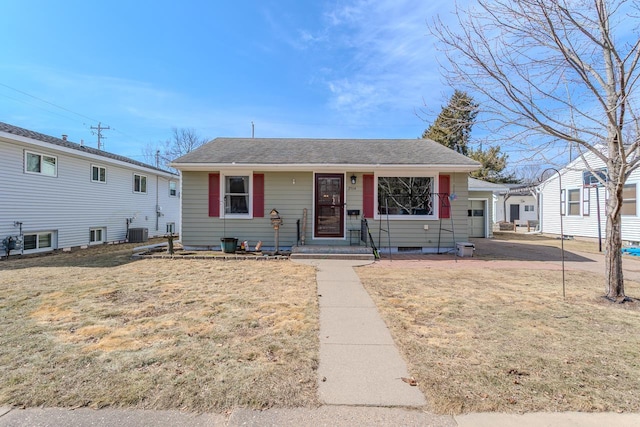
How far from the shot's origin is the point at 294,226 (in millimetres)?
9805

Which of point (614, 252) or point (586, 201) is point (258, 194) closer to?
point (614, 252)

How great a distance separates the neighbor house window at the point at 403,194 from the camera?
987 cm

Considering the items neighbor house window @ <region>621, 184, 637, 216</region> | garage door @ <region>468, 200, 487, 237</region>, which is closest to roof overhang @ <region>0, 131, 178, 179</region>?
garage door @ <region>468, 200, 487, 237</region>

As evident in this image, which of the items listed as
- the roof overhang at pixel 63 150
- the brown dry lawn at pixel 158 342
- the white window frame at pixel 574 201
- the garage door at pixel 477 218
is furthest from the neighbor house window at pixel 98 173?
the white window frame at pixel 574 201

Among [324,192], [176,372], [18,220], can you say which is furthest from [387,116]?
[18,220]

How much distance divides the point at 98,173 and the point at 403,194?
12.6m

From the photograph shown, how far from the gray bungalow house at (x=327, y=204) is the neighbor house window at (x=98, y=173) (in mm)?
5883

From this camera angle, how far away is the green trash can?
29.9 feet

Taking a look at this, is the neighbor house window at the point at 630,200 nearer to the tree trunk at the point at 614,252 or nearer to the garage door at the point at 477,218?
the garage door at the point at 477,218

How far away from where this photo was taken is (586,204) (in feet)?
48.1

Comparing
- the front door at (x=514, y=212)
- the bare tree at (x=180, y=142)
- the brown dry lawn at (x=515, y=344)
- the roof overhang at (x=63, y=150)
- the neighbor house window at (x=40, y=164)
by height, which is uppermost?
the bare tree at (x=180, y=142)

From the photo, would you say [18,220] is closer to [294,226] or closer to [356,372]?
[294,226]

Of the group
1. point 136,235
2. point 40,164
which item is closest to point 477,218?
point 136,235

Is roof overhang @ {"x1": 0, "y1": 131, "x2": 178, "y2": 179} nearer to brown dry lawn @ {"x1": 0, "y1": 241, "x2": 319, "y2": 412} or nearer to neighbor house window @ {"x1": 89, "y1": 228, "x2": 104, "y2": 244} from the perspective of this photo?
neighbor house window @ {"x1": 89, "y1": 228, "x2": 104, "y2": 244}
